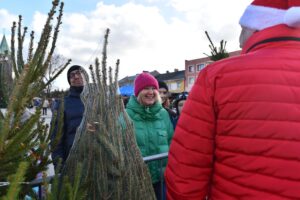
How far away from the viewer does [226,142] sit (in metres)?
1.30

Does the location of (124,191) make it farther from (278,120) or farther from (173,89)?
(173,89)

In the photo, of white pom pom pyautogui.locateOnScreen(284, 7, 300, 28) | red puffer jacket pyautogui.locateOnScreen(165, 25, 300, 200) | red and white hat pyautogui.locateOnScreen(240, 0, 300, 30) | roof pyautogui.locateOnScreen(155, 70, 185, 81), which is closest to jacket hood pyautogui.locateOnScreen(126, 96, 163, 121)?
red puffer jacket pyautogui.locateOnScreen(165, 25, 300, 200)

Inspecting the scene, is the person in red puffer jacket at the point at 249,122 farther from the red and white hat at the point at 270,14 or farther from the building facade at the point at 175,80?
the building facade at the point at 175,80

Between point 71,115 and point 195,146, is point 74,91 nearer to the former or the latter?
point 71,115

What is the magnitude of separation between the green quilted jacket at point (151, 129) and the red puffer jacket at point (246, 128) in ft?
5.18

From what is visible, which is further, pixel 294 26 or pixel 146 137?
pixel 146 137

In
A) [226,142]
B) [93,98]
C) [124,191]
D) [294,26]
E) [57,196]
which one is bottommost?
[124,191]

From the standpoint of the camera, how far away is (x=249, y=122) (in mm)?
1240

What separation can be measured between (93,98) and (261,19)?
1085mm

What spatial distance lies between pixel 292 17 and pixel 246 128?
0.46 m

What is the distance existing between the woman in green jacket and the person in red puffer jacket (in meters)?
1.58

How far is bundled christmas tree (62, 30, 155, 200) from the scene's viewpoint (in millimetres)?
1860

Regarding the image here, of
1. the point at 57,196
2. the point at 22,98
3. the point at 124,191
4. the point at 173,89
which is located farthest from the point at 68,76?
the point at 173,89

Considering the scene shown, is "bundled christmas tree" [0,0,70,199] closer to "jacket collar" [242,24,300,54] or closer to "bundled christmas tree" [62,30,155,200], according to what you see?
"bundled christmas tree" [62,30,155,200]
